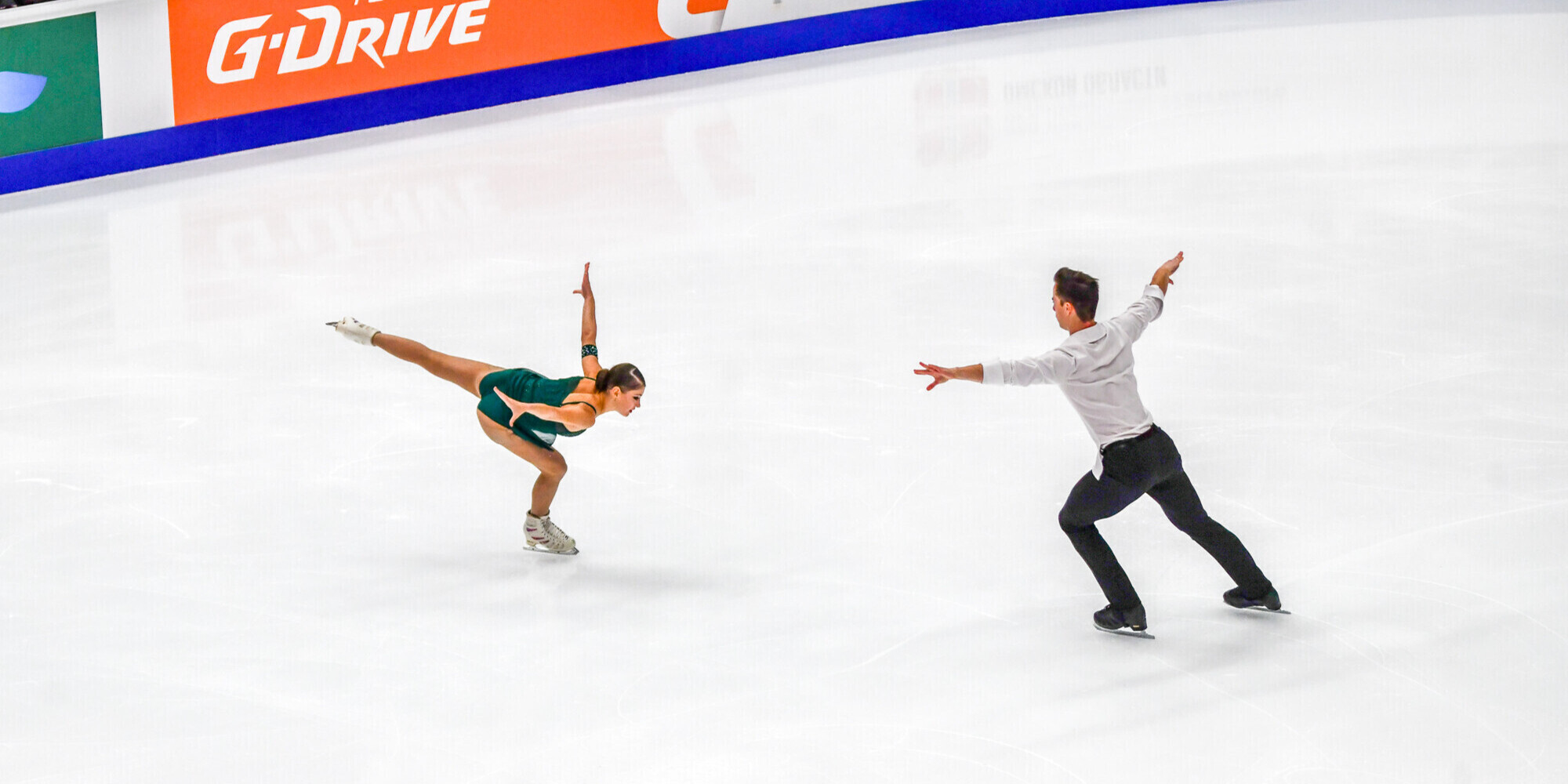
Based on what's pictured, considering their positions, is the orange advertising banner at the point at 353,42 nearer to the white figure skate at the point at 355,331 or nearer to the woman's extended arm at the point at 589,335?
the white figure skate at the point at 355,331

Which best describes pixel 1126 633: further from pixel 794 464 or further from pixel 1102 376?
pixel 794 464

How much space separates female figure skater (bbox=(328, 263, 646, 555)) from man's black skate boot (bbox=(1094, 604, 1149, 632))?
170cm

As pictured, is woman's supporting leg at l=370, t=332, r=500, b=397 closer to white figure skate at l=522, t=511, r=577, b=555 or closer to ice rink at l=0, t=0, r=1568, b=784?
white figure skate at l=522, t=511, r=577, b=555

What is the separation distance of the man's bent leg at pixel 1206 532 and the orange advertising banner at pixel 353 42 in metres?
9.38

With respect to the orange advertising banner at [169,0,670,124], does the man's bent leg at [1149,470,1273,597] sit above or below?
below

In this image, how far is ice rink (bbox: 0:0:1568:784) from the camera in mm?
5027

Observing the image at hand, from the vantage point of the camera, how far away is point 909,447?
716 cm

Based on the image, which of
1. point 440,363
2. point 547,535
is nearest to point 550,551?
point 547,535

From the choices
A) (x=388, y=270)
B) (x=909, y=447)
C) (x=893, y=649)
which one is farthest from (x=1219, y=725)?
(x=388, y=270)

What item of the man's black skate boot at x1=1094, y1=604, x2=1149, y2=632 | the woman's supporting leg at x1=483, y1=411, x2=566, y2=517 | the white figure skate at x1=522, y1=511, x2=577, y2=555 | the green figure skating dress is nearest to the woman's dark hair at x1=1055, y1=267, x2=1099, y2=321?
the man's black skate boot at x1=1094, y1=604, x2=1149, y2=632

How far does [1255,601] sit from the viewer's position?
5.59 metres

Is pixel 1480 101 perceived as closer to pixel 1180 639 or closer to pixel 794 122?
pixel 794 122

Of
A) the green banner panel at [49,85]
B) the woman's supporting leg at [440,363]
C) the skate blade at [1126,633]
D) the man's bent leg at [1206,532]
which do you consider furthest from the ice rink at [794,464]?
the woman's supporting leg at [440,363]

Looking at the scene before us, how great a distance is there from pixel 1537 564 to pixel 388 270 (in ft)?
21.6
